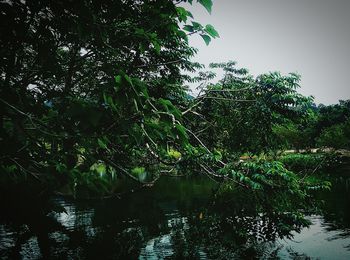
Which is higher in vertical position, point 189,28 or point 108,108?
point 189,28

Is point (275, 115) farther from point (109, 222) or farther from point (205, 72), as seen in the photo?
point (109, 222)

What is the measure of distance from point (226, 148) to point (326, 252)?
7.70 meters

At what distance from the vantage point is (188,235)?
14938 millimetres

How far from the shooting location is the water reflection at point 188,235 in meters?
7.97

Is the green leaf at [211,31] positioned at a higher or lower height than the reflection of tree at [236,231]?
higher

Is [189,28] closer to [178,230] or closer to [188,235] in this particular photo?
[188,235]

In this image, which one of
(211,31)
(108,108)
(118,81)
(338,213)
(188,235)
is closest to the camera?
(118,81)

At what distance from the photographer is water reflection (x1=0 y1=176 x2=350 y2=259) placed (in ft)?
26.1

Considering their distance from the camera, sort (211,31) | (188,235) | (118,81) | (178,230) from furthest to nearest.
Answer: (178,230)
(188,235)
(211,31)
(118,81)

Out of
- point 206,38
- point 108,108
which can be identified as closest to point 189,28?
point 206,38

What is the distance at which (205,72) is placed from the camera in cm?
1468

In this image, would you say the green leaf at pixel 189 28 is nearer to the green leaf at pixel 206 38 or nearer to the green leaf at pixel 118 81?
the green leaf at pixel 206 38

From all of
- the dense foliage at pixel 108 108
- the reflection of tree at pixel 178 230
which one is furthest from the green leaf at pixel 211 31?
the reflection of tree at pixel 178 230

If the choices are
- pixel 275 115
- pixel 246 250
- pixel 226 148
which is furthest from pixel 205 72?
pixel 246 250
